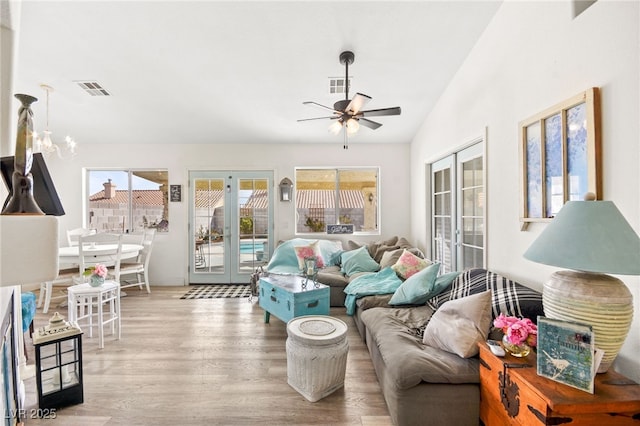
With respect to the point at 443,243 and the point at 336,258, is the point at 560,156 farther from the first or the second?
the point at 336,258

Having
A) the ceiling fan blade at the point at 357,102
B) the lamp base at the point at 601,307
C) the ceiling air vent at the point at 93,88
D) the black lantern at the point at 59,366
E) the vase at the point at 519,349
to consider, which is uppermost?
the ceiling air vent at the point at 93,88

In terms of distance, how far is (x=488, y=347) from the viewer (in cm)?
160

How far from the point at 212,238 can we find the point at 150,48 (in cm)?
311

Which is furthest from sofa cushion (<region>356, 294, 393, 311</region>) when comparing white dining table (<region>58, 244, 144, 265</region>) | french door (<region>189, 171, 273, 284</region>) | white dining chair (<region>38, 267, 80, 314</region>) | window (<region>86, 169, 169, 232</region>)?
Result: window (<region>86, 169, 169, 232</region>)

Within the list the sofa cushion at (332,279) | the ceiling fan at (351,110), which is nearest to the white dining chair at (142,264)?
the sofa cushion at (332,279)

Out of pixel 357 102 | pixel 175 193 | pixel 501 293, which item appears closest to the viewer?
pixel 501 293

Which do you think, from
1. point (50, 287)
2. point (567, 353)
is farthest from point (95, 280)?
point (567, 353)

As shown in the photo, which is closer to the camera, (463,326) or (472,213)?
(463,326)

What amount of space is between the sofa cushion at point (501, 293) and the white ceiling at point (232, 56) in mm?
2237

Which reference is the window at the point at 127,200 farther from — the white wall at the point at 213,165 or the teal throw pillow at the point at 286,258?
the teal throw pillow at the point at 286,258

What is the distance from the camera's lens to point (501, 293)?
1927mm

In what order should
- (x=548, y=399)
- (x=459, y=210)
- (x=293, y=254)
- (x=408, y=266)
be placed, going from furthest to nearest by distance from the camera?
(x=293, y=254) < (x=408, y=266) < (x=459, y=210) < (x=548, y=399)

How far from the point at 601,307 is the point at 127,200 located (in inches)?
240

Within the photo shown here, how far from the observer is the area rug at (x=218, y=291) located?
4375 millimetres
